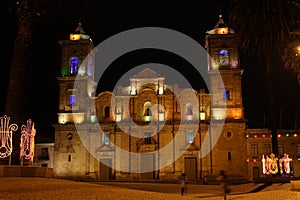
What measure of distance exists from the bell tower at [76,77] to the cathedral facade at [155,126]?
0.33 feet

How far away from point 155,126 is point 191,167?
5241mm

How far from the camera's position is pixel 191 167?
39156 mm

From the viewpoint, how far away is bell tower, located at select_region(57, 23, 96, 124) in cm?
4106

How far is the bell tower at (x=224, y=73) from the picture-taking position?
39312mm

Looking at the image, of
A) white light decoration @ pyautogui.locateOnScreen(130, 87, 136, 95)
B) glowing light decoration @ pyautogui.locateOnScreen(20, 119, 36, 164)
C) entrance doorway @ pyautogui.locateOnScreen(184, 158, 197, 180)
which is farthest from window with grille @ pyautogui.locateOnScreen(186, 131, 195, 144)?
glowing light decoration @ pyautogui.locateOnScreen(20, 119, 36, 164)

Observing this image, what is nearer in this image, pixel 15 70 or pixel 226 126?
pixel 15 70

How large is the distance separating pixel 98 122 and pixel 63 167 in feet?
18.1

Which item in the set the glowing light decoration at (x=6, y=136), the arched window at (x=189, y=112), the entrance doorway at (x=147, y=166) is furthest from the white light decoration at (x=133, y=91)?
the glowing light decoration at (x=6, y=136)

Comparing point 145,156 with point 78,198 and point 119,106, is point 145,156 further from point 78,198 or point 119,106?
point 78,198

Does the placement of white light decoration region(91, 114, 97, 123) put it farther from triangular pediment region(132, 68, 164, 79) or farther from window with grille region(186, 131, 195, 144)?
window with grille region(186, 131, 195, 144)

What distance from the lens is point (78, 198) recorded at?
40.5ft

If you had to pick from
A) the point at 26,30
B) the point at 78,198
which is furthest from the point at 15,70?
the point at 78,198

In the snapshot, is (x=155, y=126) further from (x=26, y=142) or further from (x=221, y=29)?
(x=26, y=142)

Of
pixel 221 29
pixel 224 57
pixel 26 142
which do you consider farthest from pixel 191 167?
pixel 26 142
